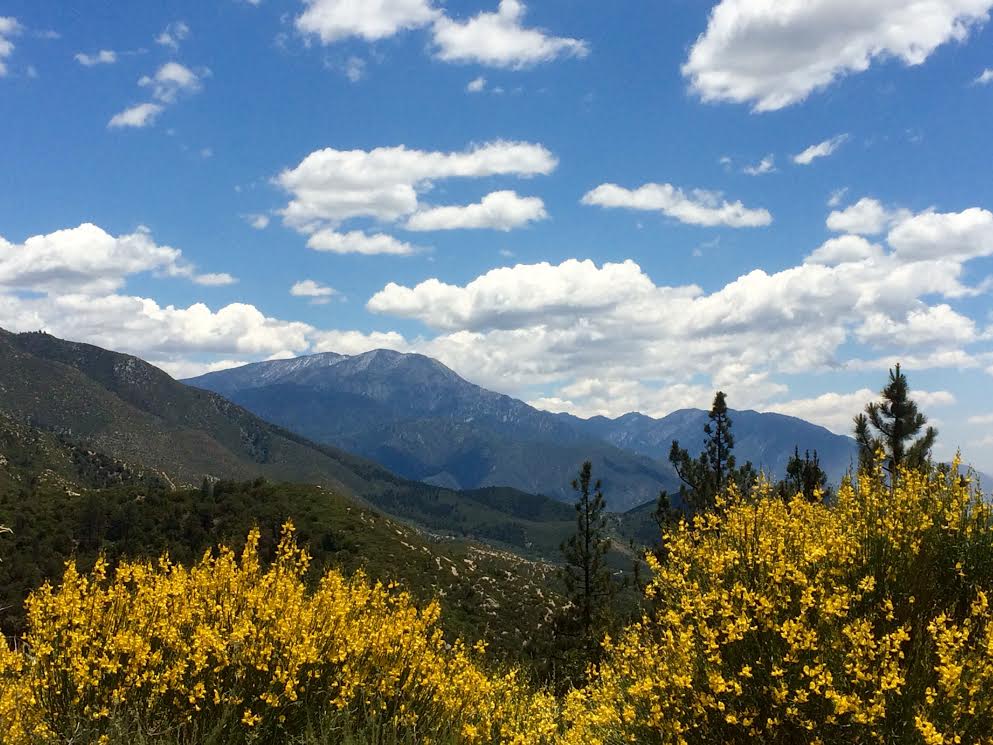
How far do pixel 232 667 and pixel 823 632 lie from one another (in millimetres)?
5367

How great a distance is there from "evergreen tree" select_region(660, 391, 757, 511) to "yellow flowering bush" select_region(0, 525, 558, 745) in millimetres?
13478

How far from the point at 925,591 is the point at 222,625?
21.7 feet

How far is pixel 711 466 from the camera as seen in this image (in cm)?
2942

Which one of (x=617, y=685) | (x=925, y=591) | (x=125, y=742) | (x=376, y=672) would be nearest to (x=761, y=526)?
(x=925, y=591)

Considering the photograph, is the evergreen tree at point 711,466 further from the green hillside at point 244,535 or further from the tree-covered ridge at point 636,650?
the green hillside at point 244,535

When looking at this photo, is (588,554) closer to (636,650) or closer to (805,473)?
(805,473)

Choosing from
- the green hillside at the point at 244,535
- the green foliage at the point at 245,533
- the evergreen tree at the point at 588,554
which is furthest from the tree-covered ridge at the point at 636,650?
the green foliage at the point at 245,533

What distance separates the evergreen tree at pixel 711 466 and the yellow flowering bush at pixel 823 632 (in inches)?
504

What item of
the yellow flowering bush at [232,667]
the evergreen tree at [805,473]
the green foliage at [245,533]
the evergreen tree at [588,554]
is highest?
the evergreen tree at [805,473]

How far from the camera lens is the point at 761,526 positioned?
686 centimetres

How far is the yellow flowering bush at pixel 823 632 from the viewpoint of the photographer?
15.6 feet

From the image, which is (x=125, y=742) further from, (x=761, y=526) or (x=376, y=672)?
(x=761, y=526)

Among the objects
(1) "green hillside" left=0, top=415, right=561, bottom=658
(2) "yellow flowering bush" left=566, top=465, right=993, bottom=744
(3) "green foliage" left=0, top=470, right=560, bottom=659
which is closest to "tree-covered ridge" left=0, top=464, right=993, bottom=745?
(2) "yellow flowering bush" left=566, top=465, right=993, bottom=744

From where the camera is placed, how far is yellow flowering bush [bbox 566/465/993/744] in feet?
15.6
